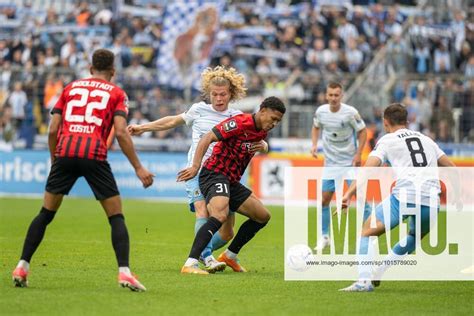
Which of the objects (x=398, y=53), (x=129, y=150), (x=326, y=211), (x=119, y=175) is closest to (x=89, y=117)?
(x=129, y=150)

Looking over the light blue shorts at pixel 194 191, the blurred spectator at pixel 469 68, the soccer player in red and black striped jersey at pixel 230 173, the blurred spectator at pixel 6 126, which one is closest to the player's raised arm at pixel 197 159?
the soccer player in red and black striped jersey at pixel 230 173

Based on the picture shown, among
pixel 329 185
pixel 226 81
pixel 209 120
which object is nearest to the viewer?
pixel 226 81

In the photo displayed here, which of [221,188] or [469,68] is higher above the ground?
[469,68]

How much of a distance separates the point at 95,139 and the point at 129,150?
0.37 metres

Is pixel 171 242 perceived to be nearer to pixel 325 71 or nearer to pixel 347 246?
pixel 347 246

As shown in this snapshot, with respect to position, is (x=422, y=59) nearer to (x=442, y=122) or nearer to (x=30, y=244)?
(x=442, y=122)

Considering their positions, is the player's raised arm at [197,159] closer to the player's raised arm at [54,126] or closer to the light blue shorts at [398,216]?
the player's raised arm at [54,126]

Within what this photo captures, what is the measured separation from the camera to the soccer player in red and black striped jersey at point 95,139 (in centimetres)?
894

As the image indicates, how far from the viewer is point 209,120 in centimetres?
1161

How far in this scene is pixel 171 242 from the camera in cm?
1509

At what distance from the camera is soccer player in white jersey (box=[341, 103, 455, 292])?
9.59m

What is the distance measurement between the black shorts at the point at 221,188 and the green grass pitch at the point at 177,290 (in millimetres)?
855

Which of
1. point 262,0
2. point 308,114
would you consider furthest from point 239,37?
point 308,114

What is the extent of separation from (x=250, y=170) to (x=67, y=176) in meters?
16.4
